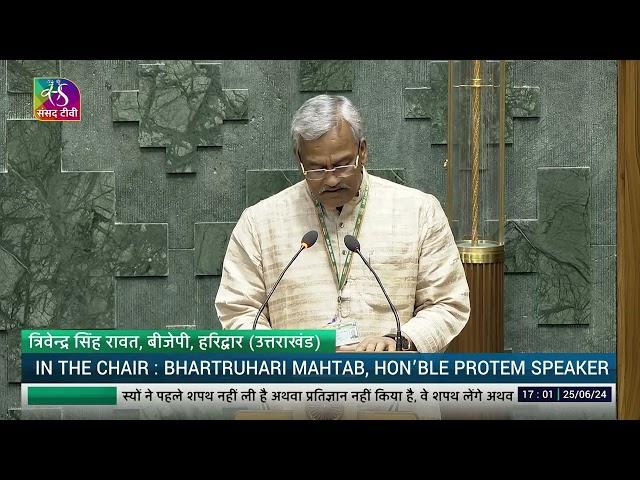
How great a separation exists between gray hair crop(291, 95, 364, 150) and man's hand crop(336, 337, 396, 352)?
78 cm

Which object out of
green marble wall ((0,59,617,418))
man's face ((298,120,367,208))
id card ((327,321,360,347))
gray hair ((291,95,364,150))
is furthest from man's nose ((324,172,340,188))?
green marble wall ((0,59,617,418))

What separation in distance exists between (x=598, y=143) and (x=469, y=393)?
148 centimetres

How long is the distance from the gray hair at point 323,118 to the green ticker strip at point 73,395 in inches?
47.2

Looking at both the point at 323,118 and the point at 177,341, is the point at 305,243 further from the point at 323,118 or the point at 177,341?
the point at 177,341

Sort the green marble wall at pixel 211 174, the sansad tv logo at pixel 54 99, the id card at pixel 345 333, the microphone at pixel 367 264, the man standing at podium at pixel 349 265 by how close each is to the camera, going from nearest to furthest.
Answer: the microphone at pixel 367 264 < the id card at pixel 345 333 < the man standing at podium at pixel 349 265 < the sansad tv logo at pixel 54 99 < the green marble wall at pixel 211 174

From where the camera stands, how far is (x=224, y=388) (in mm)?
6543

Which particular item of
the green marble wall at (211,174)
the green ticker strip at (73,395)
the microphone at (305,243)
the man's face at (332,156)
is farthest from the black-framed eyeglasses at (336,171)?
the green ticker strip at (73,395)

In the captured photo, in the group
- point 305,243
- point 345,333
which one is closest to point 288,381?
point 345,333

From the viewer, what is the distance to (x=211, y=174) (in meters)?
7.48

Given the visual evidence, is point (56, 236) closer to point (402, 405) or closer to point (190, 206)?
point (190, 206)

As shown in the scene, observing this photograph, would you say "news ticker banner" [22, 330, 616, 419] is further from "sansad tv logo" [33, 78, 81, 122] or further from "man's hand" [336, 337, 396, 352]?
"sansad tv logo" [33, 78, 81, 122]

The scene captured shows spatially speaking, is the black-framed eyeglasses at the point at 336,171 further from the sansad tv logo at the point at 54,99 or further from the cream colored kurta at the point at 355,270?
the sansad tv logo at the point at 54,99

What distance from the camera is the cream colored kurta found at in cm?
689

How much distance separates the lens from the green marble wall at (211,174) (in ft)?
24.4
